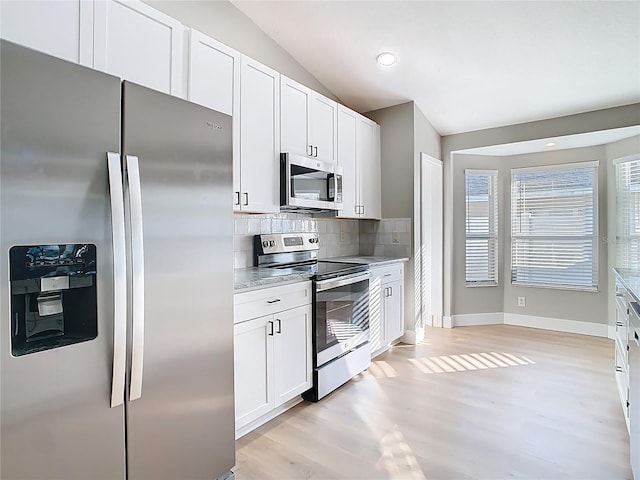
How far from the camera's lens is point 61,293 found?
1192 mm

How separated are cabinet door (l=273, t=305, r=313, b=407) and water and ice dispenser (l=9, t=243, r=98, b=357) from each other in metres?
1.16

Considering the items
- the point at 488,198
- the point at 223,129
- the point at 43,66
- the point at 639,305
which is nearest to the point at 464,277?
the point at 488,198

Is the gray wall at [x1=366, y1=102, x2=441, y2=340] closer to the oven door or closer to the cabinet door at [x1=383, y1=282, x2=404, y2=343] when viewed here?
the cabinet door at [x1=383, y1=282, x2=404, y2=343]

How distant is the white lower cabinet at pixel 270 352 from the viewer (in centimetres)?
201

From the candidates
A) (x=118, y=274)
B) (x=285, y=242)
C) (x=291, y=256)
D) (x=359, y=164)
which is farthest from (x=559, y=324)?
(x=118, y=274)

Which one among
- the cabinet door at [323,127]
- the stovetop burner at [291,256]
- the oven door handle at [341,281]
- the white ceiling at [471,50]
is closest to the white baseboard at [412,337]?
the oven door handle at [341,281]

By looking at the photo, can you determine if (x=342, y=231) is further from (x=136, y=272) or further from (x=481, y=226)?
(x=136, y=272)

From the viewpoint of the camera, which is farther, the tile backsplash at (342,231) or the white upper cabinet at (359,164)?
the white upper cabinet at (359,164)

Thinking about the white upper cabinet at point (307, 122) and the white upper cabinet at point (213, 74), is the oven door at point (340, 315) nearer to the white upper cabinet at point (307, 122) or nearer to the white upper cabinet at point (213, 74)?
the white upper cabinet at point (307, 122)

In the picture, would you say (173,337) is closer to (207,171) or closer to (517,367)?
(207,171)

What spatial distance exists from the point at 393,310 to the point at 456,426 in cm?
147

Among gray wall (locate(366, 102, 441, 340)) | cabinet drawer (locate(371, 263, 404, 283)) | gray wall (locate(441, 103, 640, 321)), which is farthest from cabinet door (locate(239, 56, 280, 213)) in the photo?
gray wall (locate(441, 103, 640, 321))

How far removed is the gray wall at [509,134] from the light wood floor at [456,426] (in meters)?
1.40

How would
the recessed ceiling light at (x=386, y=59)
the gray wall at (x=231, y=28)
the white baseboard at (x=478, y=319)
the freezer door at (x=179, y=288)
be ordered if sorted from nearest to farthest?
the freezer door at (x=179, y=288), the gray wall at (x=231, y=28), the recessed ceiling light at (x=386, y=59), the white baseboard at (x=478, y=319)
